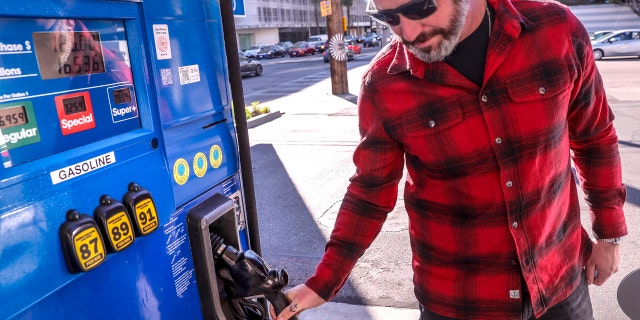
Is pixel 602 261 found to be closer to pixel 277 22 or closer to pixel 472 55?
pixel 472 55

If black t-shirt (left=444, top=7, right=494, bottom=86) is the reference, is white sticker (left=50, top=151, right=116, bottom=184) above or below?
below

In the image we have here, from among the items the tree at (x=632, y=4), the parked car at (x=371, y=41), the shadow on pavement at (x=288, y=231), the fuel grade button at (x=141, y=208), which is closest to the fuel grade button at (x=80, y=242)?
the fuel grade button at (x=141, y=208)

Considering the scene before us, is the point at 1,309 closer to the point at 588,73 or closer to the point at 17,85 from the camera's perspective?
the point at 17,85

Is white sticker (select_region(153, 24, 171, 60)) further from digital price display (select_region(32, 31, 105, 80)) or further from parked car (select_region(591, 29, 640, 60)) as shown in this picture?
parked car (select_region(591, 29, 640, 60))

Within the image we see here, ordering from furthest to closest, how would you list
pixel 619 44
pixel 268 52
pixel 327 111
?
1. pixel 268 52
2. pixel 619 44
3. pixel 327 111

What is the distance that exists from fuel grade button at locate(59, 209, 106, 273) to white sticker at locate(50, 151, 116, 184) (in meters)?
0.09

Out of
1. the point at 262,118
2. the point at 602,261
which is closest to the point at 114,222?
the point at 602,261

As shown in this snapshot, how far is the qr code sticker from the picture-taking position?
1.71 metres

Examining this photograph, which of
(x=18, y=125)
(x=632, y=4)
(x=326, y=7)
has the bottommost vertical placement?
(x=18, y=125)

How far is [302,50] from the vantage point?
41.5 meters

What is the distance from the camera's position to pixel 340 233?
1745mm

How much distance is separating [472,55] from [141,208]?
1083 millimetres

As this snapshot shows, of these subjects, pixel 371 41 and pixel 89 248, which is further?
pixel 371 41

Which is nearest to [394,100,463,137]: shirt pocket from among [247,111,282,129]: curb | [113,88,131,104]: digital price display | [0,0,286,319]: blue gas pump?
[0,0,286,319]: blue gas pump
